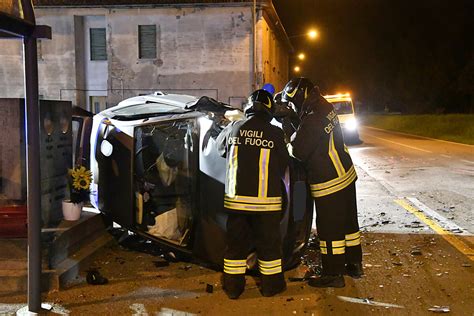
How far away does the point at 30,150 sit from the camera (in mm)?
4133

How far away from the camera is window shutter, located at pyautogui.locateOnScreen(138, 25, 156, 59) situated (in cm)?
2645

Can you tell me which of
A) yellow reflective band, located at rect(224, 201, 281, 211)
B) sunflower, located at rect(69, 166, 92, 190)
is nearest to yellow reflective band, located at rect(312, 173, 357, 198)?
yellow reflective band, located at rect(224, 201, 281, 211)

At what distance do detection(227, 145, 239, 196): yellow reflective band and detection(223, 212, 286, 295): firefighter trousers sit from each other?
23cm

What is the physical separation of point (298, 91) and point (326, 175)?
842mm

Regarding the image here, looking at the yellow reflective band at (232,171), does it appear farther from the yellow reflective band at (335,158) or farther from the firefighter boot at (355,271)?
the firefighter boot at (355,271)

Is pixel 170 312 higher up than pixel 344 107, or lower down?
lower down

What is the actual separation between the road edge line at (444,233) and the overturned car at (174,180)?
2.04 meters

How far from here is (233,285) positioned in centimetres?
471

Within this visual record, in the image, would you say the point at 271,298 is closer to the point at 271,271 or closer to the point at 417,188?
the point at 271,271

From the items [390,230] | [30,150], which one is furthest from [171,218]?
[390,230]

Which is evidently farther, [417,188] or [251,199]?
[417,188]

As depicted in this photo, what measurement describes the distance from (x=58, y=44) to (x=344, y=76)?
41.7 metres

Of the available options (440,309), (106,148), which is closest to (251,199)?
(440,309)

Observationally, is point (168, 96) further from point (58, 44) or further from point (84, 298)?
point (58, 44)
